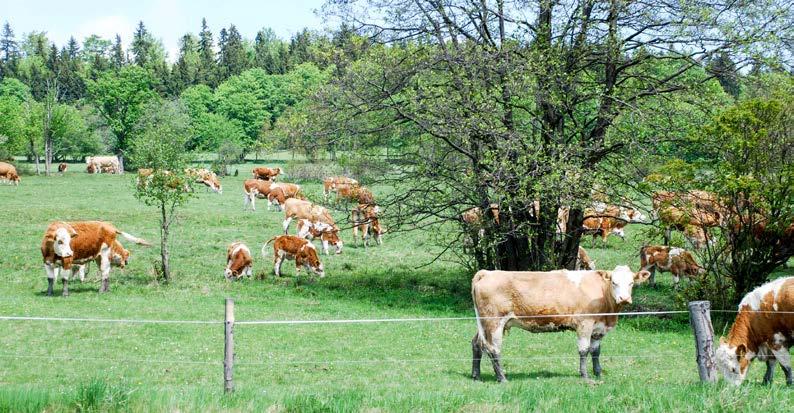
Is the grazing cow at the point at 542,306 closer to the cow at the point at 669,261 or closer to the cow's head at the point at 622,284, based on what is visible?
the cow's head at the point at 622,284

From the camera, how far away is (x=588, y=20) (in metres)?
19.8

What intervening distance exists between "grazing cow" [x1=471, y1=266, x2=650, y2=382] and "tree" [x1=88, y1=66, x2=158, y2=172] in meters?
74.3

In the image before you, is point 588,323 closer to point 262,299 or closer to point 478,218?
point 478,218

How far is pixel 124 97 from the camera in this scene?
8144cm

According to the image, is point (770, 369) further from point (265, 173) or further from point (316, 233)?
point (265, 173)

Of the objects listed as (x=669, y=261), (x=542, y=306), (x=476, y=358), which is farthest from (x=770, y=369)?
(x=669, y=261)

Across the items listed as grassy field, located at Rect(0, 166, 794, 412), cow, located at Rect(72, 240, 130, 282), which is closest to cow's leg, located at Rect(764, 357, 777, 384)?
grassy field, located at Rect(0, 166, 794, 412)

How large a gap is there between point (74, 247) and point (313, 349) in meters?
8.97

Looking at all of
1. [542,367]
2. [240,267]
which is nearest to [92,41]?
[240,267]

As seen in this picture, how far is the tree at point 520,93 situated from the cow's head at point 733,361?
760 centimetres

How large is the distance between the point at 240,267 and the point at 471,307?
7090 millimetres

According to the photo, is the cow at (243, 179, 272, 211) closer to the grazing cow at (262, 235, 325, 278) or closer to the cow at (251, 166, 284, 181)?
the cow at (251, 166, 284, 181)

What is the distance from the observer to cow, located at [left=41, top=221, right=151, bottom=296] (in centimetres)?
1981

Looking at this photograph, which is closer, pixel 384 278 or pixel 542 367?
pixel 542 367
